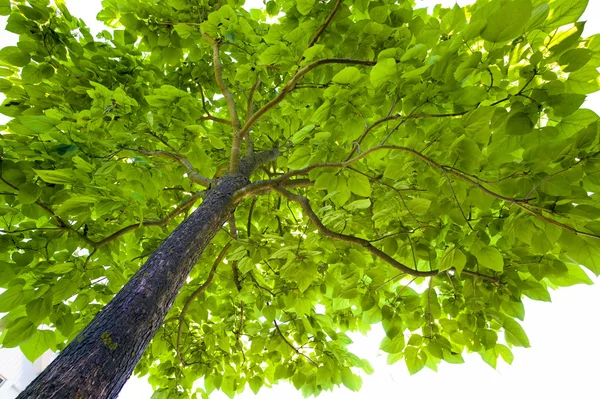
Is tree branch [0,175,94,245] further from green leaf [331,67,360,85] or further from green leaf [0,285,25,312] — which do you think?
green leaf [331,67,360,85]

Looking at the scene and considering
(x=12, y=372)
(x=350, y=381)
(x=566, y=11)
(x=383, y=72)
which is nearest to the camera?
(x=566, y=11)

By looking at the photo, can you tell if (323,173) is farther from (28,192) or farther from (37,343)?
(37,343)

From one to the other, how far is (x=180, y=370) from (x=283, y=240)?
6.99 ft

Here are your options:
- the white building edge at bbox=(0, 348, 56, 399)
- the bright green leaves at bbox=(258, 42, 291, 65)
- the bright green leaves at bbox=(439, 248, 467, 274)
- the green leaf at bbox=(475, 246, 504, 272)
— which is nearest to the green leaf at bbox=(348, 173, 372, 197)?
the bright green leaves at bbox=(439, 248, 467, 274)

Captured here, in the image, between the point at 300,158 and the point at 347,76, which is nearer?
the point at 347,76

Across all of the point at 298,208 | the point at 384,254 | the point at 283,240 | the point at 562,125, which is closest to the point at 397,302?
the point at 384,254

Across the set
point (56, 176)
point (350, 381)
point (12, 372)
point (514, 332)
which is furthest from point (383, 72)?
point (12, 372)

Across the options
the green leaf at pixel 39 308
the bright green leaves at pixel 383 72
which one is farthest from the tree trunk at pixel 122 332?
the bright green leaves at pixel 383 72

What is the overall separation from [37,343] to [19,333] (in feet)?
0.57

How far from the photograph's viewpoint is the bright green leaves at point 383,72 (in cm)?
120

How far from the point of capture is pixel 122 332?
109 cm

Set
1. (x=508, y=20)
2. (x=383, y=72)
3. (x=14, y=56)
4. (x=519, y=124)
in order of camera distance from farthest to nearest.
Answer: (x=14, y=56) < (x=383, y=72) < (x=519, y=124) < (x=508, y=20)

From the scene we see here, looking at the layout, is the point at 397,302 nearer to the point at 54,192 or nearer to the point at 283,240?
the point at 283,240

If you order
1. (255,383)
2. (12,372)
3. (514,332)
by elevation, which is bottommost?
(12,372)
